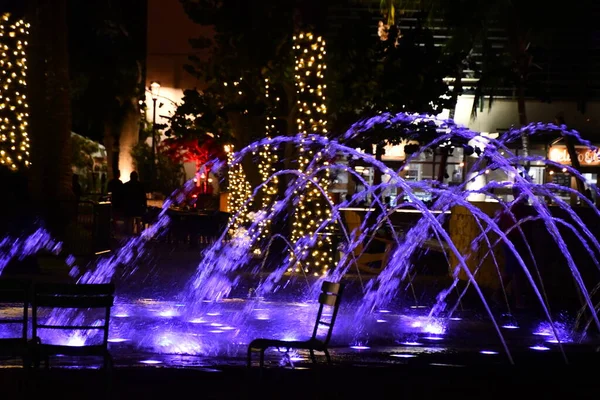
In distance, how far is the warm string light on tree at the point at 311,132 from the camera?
1912 centimetres

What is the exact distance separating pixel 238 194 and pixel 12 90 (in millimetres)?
6401

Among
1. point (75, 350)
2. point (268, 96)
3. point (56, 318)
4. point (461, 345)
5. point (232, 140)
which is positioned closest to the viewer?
point (75, 350)

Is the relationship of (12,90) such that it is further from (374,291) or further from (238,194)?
(374,291)

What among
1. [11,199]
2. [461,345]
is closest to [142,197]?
[11,199]

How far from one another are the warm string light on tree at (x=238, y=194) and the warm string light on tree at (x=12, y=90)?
17.3 ft

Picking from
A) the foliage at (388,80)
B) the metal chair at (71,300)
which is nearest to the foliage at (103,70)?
the foliage at (388,80)

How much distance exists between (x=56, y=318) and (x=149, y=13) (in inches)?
1211

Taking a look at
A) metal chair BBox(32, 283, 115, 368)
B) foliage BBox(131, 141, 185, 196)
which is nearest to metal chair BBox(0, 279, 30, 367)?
metal chair BBox(32, 283, 115, 368)

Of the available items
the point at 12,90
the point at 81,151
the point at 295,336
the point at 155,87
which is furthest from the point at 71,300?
the point at 81,151

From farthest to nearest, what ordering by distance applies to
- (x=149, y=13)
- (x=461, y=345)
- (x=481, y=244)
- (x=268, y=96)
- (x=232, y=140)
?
(x=149, y=13), (x=232, y=140), (x=268, y=96), (x=481, y=244), (x=461, y=345)

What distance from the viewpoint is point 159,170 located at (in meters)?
45.8

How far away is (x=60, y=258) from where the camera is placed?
1880 centimetres

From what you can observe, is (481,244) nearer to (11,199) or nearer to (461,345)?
(461,345)

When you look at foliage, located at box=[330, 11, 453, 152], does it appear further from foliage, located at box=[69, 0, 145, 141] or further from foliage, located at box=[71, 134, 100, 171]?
foliage, located at box=[69, 0, 145, 141]
